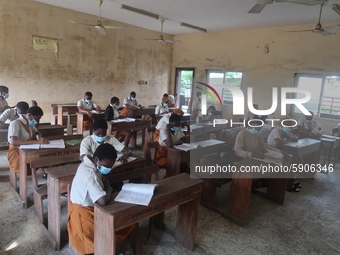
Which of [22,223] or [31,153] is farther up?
[31,153]

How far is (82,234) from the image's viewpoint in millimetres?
1912

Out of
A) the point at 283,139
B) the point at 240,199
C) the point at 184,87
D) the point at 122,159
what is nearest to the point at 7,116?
the point at 122,159

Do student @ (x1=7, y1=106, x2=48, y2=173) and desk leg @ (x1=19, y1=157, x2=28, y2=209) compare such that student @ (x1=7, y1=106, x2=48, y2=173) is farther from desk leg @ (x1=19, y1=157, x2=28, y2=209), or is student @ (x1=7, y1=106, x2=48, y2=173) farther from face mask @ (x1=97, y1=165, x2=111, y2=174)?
face mask @ (x1=97, y1=165, x2=111, y2=174)

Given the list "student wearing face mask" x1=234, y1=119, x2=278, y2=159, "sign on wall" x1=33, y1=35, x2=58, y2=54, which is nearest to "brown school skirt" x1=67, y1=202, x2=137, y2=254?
"student wearing face mask" x1=234, y1=119, x2=278, y2=159

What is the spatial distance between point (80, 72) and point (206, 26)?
3.99 meters

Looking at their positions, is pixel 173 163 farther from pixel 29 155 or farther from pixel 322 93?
pixel 322 93

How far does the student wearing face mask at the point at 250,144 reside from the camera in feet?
11.4

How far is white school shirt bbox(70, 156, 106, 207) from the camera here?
1736 mm

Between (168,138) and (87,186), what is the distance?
1.87 metres

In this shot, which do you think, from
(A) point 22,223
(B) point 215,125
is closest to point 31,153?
(A) point 22,223

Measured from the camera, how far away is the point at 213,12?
241 inches

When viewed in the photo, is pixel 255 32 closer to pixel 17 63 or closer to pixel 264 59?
pixel 264 59

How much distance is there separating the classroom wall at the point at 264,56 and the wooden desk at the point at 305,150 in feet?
7.50

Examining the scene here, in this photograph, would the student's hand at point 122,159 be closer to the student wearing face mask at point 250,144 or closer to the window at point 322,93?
the student wearing face mask at point 250,144
